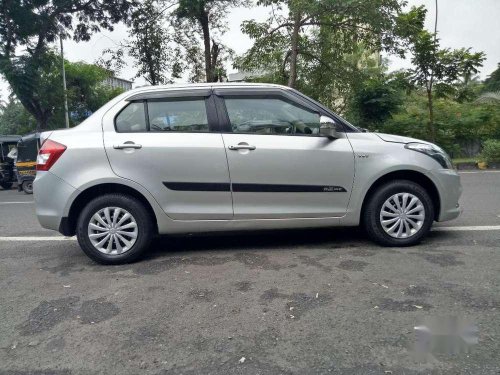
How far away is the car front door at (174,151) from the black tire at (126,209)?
0.22 metres

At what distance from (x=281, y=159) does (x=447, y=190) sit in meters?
1.79

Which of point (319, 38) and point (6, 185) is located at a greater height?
point (319, 38)

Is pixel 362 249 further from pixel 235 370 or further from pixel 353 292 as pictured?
pixel 235 370

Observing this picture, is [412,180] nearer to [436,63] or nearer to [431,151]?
[431,151]

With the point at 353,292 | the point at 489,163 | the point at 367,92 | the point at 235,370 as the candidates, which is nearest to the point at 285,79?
the point at 367,92

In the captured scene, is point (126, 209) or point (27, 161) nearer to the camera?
point (126, 209)

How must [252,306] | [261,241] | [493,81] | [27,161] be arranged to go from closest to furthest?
[252,306] → [261,241] → [27,161] → [493,81]

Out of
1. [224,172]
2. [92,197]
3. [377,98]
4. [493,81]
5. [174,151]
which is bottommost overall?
[92,197]

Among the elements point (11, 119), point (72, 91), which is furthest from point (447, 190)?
point (11, 119)

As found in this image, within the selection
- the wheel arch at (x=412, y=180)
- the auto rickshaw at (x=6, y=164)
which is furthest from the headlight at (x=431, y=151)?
the auto rickshaw at (x=6, y=164)

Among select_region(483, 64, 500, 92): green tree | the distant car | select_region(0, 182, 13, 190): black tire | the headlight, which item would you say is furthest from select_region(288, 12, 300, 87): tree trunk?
select_region(483, 64, 500, 92): green tree

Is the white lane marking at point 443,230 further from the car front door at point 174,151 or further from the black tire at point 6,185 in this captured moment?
the black tire at point 6,185

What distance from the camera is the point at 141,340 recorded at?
9.05 feet

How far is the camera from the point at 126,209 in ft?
13.9
